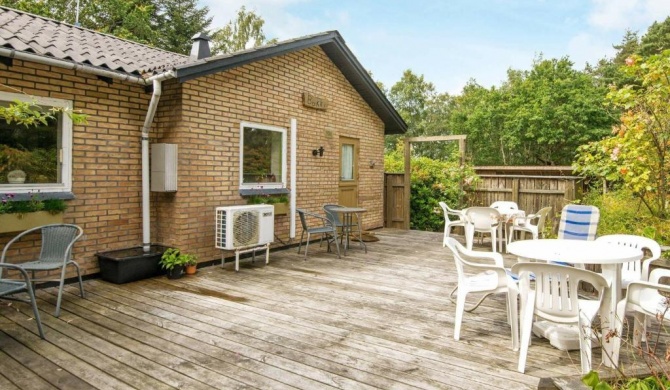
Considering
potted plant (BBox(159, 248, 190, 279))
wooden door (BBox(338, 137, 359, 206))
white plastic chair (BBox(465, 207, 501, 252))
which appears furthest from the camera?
wooden door (BBox(338, 137, 359, 206))

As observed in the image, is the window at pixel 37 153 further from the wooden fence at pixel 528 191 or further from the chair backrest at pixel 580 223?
the wooden fence at pixel 528 191

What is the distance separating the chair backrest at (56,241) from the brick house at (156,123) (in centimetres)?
63

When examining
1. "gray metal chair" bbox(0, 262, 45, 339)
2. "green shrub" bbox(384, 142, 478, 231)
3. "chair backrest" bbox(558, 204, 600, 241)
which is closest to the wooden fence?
"green shrub" bbox(384, 142, 478, 231)

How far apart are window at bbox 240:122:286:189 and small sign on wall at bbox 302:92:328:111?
0.88 m

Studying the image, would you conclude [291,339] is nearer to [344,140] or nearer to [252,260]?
[252,260]

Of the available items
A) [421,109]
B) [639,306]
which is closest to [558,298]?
[639,306]

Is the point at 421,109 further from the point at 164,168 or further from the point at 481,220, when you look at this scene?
the point at 164,168

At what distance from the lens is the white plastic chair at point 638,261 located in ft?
12.2

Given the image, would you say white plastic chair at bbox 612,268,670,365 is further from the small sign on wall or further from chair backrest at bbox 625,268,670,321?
the small sign on wall

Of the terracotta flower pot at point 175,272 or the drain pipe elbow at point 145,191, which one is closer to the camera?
the terracotta flower pot at point 175,272

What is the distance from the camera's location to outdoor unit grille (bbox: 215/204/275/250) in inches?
233

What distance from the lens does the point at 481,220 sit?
7.37 m

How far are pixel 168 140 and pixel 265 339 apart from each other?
3.61 meters

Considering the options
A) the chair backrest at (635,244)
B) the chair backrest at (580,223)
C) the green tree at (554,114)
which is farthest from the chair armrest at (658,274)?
the green tree at (554,114)
